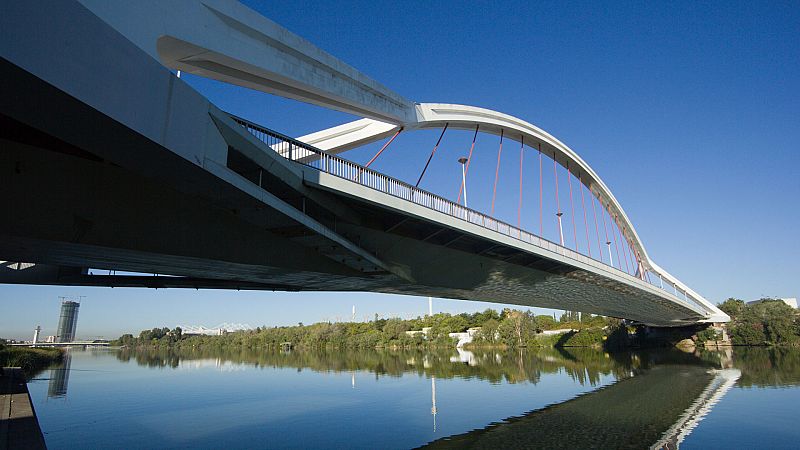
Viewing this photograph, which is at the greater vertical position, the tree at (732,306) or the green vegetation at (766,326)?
the tree at (732,306)

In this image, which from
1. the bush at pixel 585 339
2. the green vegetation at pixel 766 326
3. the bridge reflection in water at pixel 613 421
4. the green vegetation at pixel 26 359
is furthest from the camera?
the bush at pixel 585 339

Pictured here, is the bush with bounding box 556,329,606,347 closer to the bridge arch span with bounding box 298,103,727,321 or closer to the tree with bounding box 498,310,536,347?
the tree with bounding box 498,310,536,347

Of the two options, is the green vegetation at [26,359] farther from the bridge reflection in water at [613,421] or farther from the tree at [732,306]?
the tree at [732,306]

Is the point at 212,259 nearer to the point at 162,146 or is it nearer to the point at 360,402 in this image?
the point at 162,146

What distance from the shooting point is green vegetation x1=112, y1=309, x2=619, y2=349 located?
2594 inches

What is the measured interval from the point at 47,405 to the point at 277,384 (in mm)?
11103

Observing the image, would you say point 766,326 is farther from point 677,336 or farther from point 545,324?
point 545,324

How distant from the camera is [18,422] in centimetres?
1161

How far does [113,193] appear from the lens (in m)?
8.42

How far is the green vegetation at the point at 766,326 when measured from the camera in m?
54.3

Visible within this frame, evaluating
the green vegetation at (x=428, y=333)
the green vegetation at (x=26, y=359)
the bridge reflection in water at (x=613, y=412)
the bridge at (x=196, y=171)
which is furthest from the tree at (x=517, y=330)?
the green vegetation at (x=26, y=359)

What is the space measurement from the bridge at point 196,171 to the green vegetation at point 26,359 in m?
21.8

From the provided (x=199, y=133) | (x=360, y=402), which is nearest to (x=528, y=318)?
(x=360, y=402)

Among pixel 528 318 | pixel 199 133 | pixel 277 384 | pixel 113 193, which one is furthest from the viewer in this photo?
pixel 528 318
